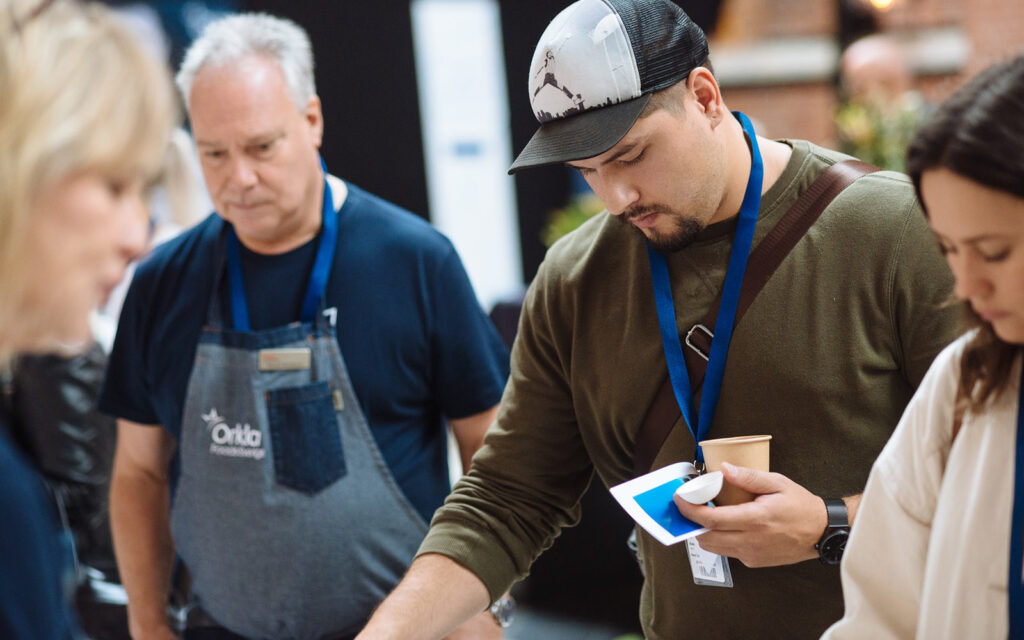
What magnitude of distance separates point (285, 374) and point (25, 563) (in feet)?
3.78

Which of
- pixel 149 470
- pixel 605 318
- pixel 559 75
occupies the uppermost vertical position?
pixel 559 75

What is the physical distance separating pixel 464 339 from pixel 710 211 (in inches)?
25.2

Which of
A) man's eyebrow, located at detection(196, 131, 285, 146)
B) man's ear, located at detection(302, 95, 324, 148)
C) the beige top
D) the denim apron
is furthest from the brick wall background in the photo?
the beige top

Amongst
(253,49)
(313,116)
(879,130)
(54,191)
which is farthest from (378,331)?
(879,130)

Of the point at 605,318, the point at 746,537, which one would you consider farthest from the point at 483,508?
the point at 746,537

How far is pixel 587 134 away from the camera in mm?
1503

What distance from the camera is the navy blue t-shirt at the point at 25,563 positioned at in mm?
793

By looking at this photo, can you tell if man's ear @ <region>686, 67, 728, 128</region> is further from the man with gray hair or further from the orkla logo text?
the orkla logo text

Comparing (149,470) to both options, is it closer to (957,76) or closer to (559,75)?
(559,75)

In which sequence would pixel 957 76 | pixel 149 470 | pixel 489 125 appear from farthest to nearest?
1. pixel 957 76
2. pixel 489 125
3. pixel 149 470

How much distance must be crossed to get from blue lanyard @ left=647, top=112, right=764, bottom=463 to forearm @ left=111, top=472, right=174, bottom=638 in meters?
1.26

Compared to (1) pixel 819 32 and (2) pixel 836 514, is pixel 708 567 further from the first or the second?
(1) pixel 819 32

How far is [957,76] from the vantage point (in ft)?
28.1

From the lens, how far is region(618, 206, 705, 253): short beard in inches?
62.1
